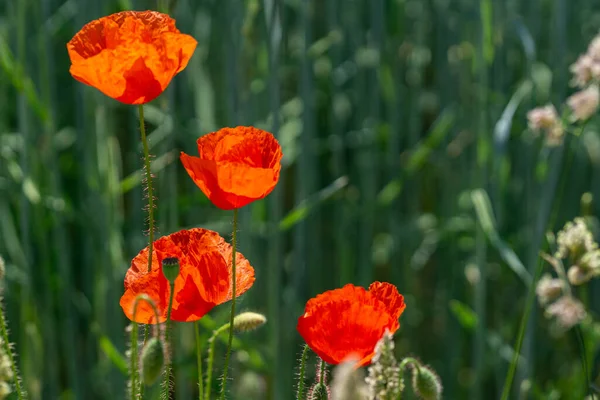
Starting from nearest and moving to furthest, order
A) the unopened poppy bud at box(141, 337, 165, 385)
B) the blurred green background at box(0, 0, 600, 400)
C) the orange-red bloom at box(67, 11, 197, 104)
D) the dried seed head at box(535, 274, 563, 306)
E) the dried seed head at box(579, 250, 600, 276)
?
the unopened poppy bud at box(141, 337, 165, 385) < the orange-red bloom at box(67, 11, 197, 104) < the dried seed head at box(579, 250, 600, 276) < the dried seed head at box(535, 274, 563, 306) < the blurred green background at box(0, 0, 600, 400)

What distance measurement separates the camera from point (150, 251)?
0.58 metres

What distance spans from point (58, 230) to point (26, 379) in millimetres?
265

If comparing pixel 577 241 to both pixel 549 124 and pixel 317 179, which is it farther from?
pixel 317 179

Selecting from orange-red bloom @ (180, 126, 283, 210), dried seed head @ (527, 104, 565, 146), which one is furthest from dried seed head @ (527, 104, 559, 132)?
orange-red bloom @ (180, 126, 283, 210)

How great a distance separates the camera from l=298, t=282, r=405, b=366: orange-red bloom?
56 cm

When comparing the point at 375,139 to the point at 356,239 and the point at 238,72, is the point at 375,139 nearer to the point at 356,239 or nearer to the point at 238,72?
the point at 356,239

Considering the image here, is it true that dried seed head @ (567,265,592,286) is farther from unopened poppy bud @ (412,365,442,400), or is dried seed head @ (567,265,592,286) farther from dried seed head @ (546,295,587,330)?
unopened poppy bud @ (412,365,442,400)

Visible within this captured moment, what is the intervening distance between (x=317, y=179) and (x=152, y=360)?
1.25 metres

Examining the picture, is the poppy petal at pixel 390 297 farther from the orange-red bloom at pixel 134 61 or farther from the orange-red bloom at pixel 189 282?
the orange-red bloom at pixel 134 61

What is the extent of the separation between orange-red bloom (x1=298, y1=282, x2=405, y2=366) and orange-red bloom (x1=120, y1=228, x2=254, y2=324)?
58 millimetres

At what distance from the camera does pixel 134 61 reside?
61 cm

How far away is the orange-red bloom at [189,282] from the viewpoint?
0.60 metres

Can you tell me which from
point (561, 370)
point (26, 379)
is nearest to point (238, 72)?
point (26, 379)

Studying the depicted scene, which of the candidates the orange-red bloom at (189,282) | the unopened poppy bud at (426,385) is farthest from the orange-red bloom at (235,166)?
the unopened poppy bud at (426,385)
